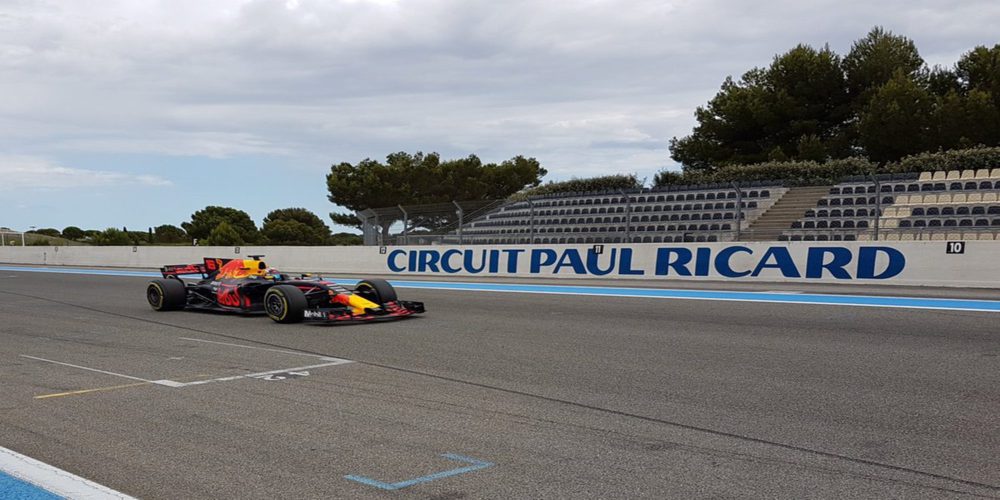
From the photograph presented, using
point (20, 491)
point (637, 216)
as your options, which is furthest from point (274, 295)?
point (637, 216)

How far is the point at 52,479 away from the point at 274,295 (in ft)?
22.9

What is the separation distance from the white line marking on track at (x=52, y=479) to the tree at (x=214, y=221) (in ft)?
246

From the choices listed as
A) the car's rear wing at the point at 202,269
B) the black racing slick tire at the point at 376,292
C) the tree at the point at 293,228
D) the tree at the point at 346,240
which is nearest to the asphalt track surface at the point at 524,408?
the black racing slick tire at the point at 376,292

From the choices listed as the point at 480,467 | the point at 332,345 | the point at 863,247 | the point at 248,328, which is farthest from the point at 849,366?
the point at 863,247

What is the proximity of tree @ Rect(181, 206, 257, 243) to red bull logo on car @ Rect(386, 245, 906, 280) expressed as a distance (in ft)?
188

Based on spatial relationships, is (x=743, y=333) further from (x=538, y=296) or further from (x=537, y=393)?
(x=538, y=296)

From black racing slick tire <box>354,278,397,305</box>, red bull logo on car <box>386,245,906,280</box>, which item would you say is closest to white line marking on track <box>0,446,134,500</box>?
black racing slick tire <box>354,278,397,305</box>

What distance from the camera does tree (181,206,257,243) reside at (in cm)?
7962

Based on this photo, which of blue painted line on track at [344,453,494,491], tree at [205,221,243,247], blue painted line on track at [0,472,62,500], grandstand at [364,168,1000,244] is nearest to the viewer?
blue painted line on track at [0,472,62,500]

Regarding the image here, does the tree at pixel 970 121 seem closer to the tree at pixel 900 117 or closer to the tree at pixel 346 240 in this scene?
the tree at pixel 900 117

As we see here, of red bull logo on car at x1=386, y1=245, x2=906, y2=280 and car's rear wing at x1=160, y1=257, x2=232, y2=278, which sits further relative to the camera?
red bull logo on car at x1=386, y1=245, x2=906, y2=280

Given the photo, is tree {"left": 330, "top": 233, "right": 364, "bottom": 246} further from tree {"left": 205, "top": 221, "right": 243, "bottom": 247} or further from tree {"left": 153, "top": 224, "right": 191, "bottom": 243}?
tree {"left": 153, "top": 224, "right": 191, "bottom": 243}

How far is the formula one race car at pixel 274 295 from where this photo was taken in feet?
36.6

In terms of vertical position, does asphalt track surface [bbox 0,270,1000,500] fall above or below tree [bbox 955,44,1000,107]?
below
